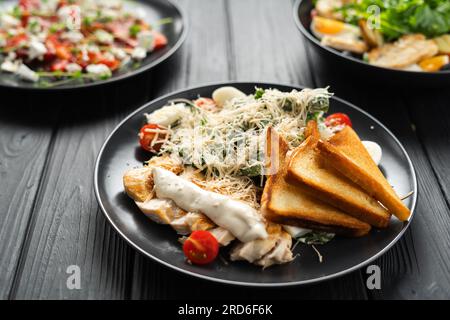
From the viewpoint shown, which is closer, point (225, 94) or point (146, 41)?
point (225, 94)

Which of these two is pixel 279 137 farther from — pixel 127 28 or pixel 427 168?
pixel 127 28

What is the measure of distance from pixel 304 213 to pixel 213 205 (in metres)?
0.43

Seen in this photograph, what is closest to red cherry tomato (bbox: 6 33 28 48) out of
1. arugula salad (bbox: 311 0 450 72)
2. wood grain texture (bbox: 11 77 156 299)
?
wood grain texture (bbox: 11 77 156 299)

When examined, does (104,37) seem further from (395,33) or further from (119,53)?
(395,33)

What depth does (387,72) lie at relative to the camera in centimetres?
357

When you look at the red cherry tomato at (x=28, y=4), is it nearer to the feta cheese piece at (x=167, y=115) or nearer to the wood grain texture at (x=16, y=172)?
the wood grain texture at (x=16, y=172)

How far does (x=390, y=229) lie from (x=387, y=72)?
141cm

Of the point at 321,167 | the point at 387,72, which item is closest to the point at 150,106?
the point at 321,167

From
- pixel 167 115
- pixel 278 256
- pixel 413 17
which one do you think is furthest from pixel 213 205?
pixel 413 17

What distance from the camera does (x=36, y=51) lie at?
3.93m

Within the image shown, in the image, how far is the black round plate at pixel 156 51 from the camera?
3.65 metres

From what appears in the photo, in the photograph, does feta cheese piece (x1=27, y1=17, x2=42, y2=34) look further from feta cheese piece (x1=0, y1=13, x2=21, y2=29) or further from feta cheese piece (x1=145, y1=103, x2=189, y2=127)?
feta cheese piece (x1=145, y1=103, x2=189, y2=127)

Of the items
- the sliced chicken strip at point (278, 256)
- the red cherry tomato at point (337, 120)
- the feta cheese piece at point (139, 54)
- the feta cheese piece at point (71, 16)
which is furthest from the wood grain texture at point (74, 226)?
the red cherry tomato at point (337, 120)

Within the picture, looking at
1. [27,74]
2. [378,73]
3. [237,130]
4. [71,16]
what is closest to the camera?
[237,130]
